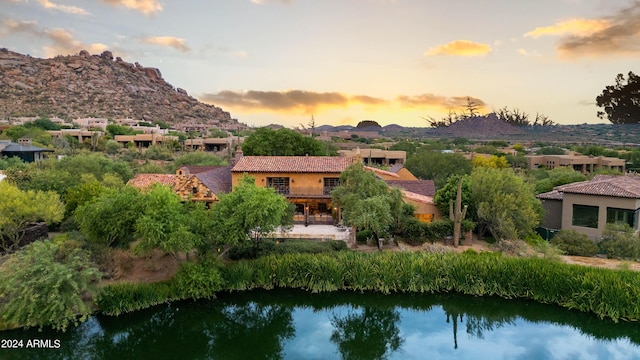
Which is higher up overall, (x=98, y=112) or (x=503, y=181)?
(x=98, y=112)

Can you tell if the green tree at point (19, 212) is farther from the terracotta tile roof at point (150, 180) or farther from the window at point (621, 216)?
the window at point (621, 216)

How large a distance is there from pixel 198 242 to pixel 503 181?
1933 centimetres

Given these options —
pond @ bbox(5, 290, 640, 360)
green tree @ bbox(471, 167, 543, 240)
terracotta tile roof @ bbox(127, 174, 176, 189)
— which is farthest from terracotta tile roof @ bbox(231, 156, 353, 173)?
pond @ bbox(5, 290, 640, 360)

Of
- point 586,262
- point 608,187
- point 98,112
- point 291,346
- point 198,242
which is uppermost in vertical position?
point 98,112

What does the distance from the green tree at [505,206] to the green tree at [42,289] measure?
2174 centimetres

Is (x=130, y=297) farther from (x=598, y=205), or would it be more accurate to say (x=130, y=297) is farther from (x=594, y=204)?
(x=598, y=205)

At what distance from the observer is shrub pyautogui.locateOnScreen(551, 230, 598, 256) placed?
2448 centimetres

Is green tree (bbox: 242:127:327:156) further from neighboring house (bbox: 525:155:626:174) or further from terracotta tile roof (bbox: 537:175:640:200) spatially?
neighboring house (bbox: 525:155:626:174)

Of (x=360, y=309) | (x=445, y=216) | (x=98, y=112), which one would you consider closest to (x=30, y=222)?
(x=360, y=309)

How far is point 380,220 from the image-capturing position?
24.1 meters

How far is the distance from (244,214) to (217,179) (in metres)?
12.3

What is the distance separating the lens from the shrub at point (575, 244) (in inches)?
964

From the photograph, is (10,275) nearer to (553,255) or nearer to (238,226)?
(238,226)

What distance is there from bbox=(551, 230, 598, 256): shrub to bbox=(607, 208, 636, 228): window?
237 centimetres
